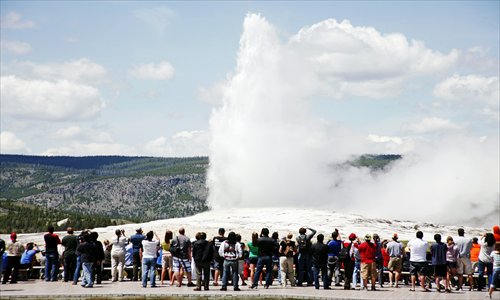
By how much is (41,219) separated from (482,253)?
175 metres

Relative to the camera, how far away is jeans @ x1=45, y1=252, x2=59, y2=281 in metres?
26.4

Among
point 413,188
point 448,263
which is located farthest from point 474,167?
point 448,263

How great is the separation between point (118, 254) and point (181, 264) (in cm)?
260

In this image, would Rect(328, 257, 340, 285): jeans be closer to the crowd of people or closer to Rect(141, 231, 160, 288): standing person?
the crowd of people

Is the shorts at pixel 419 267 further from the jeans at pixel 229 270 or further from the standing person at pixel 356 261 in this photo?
the jeans at pixel 229 270

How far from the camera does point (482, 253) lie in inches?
949

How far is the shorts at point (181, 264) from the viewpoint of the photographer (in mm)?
24688

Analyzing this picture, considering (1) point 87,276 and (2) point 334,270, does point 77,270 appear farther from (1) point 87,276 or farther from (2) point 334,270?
(2) point 334,270

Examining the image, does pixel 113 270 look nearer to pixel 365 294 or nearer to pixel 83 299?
pixel 83 299

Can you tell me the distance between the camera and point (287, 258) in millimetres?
25109

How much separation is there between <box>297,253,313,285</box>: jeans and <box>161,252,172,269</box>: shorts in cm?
450

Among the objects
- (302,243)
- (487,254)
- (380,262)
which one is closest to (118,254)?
(302,243)

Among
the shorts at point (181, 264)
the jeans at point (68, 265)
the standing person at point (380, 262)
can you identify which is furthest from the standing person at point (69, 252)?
the standing person at point (380, 262)

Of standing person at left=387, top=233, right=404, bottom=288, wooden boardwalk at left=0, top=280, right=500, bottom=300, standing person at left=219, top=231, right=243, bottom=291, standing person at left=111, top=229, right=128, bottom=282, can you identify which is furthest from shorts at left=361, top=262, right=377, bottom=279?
standing person at left=111, top=229, right=128, bottom=282
